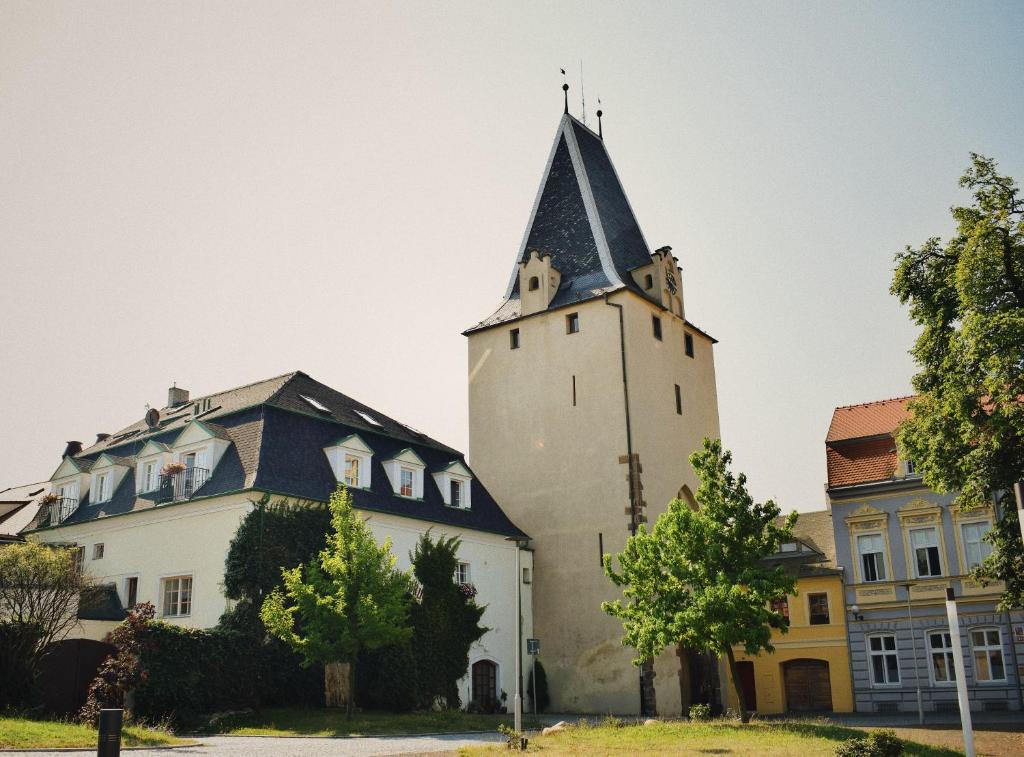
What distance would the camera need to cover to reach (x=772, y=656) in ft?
130

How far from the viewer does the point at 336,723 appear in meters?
24.1

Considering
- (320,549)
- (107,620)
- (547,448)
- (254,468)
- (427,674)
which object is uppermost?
(547,448)

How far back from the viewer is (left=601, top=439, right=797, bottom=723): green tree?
81.0ft

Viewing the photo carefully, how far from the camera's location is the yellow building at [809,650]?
37.3 m

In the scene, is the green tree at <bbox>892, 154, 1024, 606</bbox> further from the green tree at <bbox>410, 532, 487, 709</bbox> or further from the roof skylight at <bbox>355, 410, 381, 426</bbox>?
the roof skylight at <bbox>355, 410, 381, 426</bbox>

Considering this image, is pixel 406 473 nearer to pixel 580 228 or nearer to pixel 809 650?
pixel 580 228

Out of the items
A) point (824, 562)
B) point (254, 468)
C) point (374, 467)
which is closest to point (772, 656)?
point (824, 562)

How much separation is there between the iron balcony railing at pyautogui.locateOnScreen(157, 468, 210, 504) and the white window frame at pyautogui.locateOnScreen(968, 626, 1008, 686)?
26.6 metres

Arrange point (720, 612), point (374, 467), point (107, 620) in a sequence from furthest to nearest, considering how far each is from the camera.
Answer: point (374, 467), point (107, 620), point (720, 612)

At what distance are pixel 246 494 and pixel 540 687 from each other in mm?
14718

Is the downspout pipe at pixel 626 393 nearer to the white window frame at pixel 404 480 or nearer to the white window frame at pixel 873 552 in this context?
the white window frame at pixel 404 480

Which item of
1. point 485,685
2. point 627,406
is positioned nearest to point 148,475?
point 485,685

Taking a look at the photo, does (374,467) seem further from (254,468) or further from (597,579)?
(597,579)

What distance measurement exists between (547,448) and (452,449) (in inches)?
157
